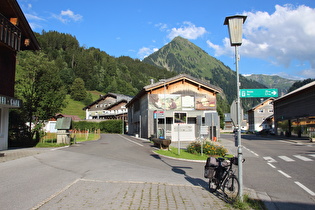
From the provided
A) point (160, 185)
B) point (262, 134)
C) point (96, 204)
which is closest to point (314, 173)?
point (160, 185)

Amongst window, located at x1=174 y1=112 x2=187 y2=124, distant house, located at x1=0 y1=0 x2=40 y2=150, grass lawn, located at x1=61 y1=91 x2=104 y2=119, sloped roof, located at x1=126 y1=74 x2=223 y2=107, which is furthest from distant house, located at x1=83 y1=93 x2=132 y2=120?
distant house, located at x1=0 y1=0 x2=40 y2=150

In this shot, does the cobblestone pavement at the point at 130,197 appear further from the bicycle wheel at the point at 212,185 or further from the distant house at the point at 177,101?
the distant house at the point at 177,101

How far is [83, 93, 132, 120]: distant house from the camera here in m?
73.8

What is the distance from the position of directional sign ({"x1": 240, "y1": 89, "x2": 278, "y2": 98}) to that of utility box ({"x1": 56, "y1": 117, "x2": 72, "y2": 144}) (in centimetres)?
1723

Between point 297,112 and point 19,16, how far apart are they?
37.1m

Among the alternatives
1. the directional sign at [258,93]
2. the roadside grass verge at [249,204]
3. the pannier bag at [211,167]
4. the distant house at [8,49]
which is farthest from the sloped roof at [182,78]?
the roadside grass verge at [249,204]

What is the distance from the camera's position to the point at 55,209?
5277 millimetres

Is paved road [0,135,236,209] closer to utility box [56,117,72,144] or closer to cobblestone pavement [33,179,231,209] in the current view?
cobblestone pavement [33,179,231,209]

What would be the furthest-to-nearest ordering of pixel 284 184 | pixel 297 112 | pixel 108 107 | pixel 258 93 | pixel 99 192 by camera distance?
pixel 108 107, pixel 297 112, pixel 284 184, pixel 258 93, pixel 99 192

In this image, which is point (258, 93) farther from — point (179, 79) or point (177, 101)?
point (179, 79)

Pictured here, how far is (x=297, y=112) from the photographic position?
4000 centimetres

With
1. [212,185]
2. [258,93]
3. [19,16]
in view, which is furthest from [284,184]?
[19,16]

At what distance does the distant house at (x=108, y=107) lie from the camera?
73.8 m

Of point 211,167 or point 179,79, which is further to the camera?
point 179,79
